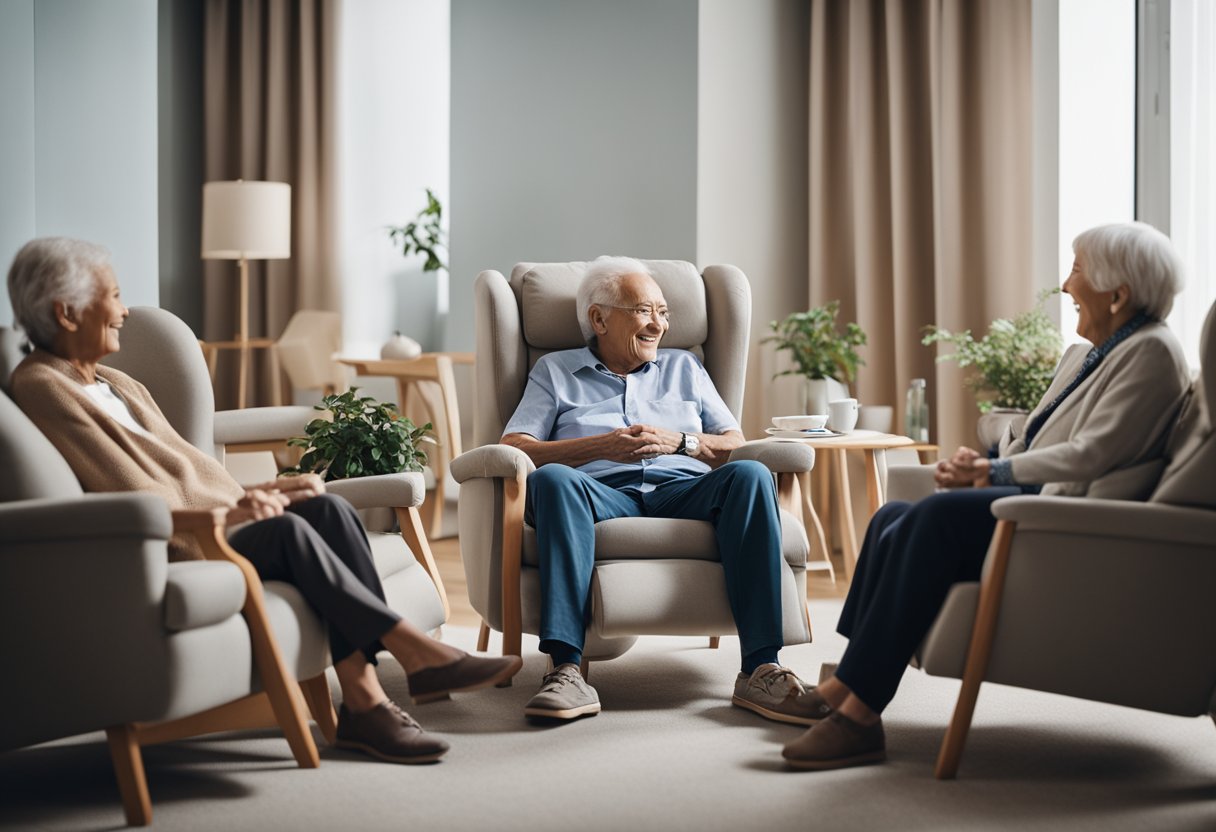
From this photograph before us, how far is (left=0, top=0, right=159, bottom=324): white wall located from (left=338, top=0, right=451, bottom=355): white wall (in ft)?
9.09

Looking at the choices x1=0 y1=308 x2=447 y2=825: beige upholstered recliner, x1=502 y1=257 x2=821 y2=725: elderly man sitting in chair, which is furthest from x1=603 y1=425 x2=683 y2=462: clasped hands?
x1=0 y1=308 x2=447 y2=825: beige upholstered recliner

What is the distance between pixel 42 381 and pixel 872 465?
2.32 meters

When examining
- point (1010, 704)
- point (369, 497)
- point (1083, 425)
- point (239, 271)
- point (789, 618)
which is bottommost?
point (1010, 704)

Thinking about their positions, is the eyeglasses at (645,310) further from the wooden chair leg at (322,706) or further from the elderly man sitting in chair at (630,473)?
the wooden chair leg at (322,706)

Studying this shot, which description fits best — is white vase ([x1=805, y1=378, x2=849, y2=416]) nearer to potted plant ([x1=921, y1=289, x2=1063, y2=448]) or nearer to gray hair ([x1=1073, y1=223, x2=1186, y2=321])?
potted plant ([x1=921, y1=289, x2=1063, y2=448])

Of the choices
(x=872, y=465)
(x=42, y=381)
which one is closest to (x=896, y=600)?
(x=872, y=465)

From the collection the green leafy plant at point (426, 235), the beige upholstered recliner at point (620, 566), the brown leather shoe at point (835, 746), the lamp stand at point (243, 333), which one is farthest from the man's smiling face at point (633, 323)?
the lamp stand at point (243, 333)

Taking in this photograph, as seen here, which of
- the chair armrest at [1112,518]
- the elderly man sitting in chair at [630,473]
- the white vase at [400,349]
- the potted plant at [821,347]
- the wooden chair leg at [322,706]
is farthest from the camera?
the white vase at [400,349]

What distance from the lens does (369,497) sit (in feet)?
9.39

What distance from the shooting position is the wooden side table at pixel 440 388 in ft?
16.8

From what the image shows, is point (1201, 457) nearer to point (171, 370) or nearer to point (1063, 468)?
point (1063, 468)

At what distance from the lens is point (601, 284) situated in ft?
10.6

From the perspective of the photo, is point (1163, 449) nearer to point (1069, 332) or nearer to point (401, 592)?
point (401, 592)

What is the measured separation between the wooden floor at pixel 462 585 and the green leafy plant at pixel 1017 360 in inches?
31.3
